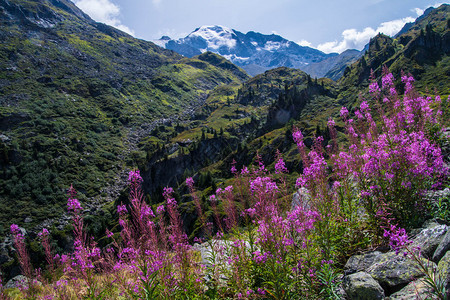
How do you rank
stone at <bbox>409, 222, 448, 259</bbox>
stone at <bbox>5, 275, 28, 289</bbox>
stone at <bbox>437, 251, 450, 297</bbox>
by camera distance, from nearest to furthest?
stone at <bbox>437, 251, 450, 297</bbox>
stone at <bbox>409, 222, 448, 259</bbox>
stone at <bbox>5, 275, 28, 289</bbox>

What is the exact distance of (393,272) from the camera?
5191 millimetres

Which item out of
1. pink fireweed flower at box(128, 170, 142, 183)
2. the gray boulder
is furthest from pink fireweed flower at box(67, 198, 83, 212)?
the gray boulder

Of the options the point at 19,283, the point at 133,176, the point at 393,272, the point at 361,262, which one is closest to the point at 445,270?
the point at 393,272

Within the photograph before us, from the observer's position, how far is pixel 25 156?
12762cm

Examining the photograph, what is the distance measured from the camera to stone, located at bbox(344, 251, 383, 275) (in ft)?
18.9

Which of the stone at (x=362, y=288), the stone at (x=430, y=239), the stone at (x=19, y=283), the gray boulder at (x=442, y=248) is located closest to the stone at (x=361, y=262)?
the stone at (x=362, y=288)

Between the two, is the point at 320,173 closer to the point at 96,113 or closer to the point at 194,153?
the point at 194,153

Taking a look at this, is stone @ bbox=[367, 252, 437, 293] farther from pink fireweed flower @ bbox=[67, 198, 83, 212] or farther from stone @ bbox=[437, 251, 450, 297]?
pink fireweed flower @ bbox=[67, 198, 83, 212]

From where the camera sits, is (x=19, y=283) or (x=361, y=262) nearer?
Result: (x=361, y=262)

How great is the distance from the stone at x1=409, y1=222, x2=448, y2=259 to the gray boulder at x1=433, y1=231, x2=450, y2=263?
190mm

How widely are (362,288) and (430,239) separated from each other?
5.95ft

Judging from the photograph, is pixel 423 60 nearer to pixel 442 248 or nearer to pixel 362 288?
pixel 442 248

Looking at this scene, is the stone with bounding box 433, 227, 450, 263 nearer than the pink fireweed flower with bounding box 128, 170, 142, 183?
Yes

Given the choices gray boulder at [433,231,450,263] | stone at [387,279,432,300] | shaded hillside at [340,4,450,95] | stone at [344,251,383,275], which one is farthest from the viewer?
shaded hillside at [340,4,450,95]
